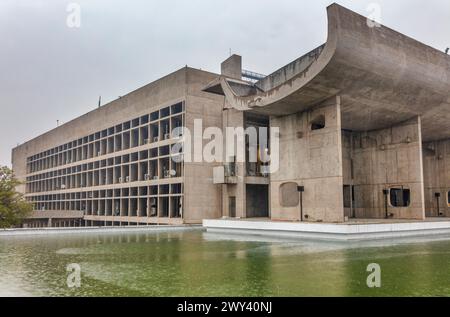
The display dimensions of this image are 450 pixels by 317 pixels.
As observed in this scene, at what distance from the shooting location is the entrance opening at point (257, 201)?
30.0 meters

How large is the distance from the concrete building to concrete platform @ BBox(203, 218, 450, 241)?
176 centimetres

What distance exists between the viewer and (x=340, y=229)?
16.7 meters

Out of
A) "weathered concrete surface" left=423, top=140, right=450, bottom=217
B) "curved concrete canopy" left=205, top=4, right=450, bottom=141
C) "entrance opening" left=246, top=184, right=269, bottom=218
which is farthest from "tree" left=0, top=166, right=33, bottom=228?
"weathered concrete surface" left=423, top=140, right=450, bottom=217

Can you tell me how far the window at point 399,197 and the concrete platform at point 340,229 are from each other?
2742mm

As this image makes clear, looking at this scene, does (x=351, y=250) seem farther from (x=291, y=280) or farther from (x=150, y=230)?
(x=150, y=230)

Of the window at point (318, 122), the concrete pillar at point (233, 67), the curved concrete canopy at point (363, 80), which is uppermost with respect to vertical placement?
the concrete pillar at point (233, 67)

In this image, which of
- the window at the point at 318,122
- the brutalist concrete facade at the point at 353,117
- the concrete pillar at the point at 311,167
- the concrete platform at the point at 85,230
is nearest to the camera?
the brutalist concrete facade at the point at 353,117

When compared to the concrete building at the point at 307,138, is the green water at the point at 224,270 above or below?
below

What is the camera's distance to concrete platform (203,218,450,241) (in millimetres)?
16875

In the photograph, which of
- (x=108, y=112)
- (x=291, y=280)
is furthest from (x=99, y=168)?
(x=291, y=280)

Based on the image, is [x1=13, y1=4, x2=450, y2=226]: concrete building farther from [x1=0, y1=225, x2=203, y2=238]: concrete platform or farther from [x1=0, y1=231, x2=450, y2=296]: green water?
[x1=0, y1=231, x2=450, y2=296]: green water

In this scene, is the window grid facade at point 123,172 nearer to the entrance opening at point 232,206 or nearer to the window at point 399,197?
the entrance opening at point 232,206

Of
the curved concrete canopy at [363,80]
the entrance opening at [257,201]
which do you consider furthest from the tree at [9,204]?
the curved concrete canopy at [363,80]

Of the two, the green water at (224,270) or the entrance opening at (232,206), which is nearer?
the green water at (224,270)
